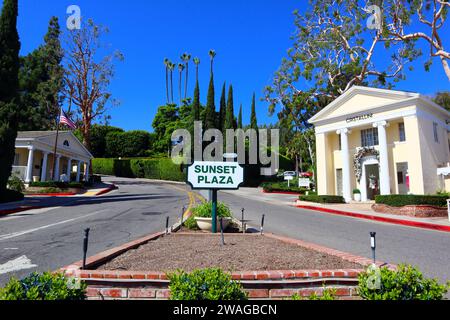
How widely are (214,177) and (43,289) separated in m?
5.55

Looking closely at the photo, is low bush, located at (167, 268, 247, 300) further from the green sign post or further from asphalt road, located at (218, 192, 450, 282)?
the green sign post

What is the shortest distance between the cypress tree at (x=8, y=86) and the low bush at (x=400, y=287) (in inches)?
887

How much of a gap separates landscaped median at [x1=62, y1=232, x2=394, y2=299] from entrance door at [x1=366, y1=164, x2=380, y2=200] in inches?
731

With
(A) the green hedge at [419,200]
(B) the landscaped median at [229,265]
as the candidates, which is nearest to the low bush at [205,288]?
(B) the landscaped median at [229,265]

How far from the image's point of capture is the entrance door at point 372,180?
22969 millimetres

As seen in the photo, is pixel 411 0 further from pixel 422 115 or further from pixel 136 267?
pixel 136 267

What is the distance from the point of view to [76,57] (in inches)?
1496

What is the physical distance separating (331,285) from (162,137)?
61164 mm

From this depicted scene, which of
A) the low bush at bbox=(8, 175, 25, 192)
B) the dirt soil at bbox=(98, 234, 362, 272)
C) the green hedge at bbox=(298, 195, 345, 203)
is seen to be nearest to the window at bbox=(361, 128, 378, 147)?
the green hedge at bbox=(298, 195, 345, 203)

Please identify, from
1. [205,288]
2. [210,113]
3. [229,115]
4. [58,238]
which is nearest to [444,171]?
[205,288]

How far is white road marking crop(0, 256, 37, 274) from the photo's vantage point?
17.1ft

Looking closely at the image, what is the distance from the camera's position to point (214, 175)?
8.17 m

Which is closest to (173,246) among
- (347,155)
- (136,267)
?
(136,267)

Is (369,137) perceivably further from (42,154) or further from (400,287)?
(42,154)
